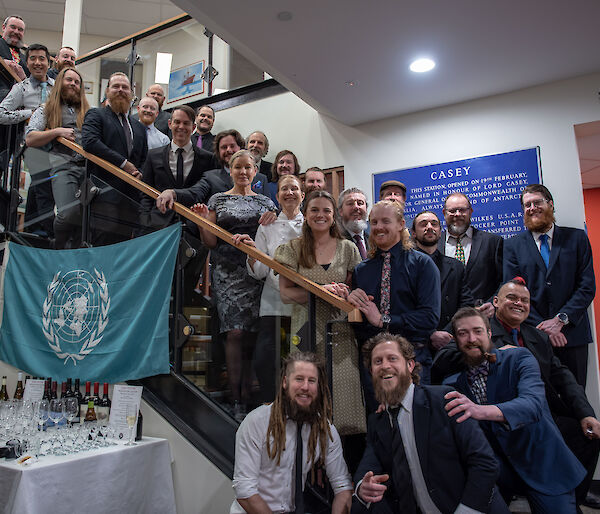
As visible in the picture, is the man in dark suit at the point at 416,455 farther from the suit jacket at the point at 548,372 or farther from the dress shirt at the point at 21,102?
the dress shirt at the point at 21,102

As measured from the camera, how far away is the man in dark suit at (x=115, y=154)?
11.6 feet

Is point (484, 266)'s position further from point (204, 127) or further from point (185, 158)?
point (204, 127)

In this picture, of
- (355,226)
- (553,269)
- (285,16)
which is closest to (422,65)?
(285,16)

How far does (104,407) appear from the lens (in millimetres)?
3311

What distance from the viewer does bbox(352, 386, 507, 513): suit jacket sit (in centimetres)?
211

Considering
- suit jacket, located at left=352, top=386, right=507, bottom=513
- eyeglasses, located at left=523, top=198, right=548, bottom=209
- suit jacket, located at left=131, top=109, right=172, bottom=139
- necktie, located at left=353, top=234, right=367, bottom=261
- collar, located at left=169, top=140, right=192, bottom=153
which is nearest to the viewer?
suit jacket, located at left=352, top=386, right=507, bottom=513

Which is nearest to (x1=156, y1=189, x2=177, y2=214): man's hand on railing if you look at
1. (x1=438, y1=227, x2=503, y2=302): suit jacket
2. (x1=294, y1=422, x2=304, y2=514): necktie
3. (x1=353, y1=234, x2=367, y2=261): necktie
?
(x1=353, y1=234, x2=367, y2=261): necktie

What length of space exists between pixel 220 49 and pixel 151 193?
152 inches

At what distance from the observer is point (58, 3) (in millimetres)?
9844

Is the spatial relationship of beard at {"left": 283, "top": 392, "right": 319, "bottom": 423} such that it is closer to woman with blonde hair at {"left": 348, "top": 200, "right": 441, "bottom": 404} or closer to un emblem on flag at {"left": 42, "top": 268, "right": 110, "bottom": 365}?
woman with blonde hair at {"left": 348, "top": 200, "right": 441, "bottom": 404}

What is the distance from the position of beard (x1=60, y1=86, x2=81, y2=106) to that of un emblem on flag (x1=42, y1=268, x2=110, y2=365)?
1.51 m

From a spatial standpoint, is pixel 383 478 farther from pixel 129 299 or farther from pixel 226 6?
pixel 226 6

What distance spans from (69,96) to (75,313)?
186 centimetres

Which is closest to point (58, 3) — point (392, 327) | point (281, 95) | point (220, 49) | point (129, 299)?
point (220, 49)
